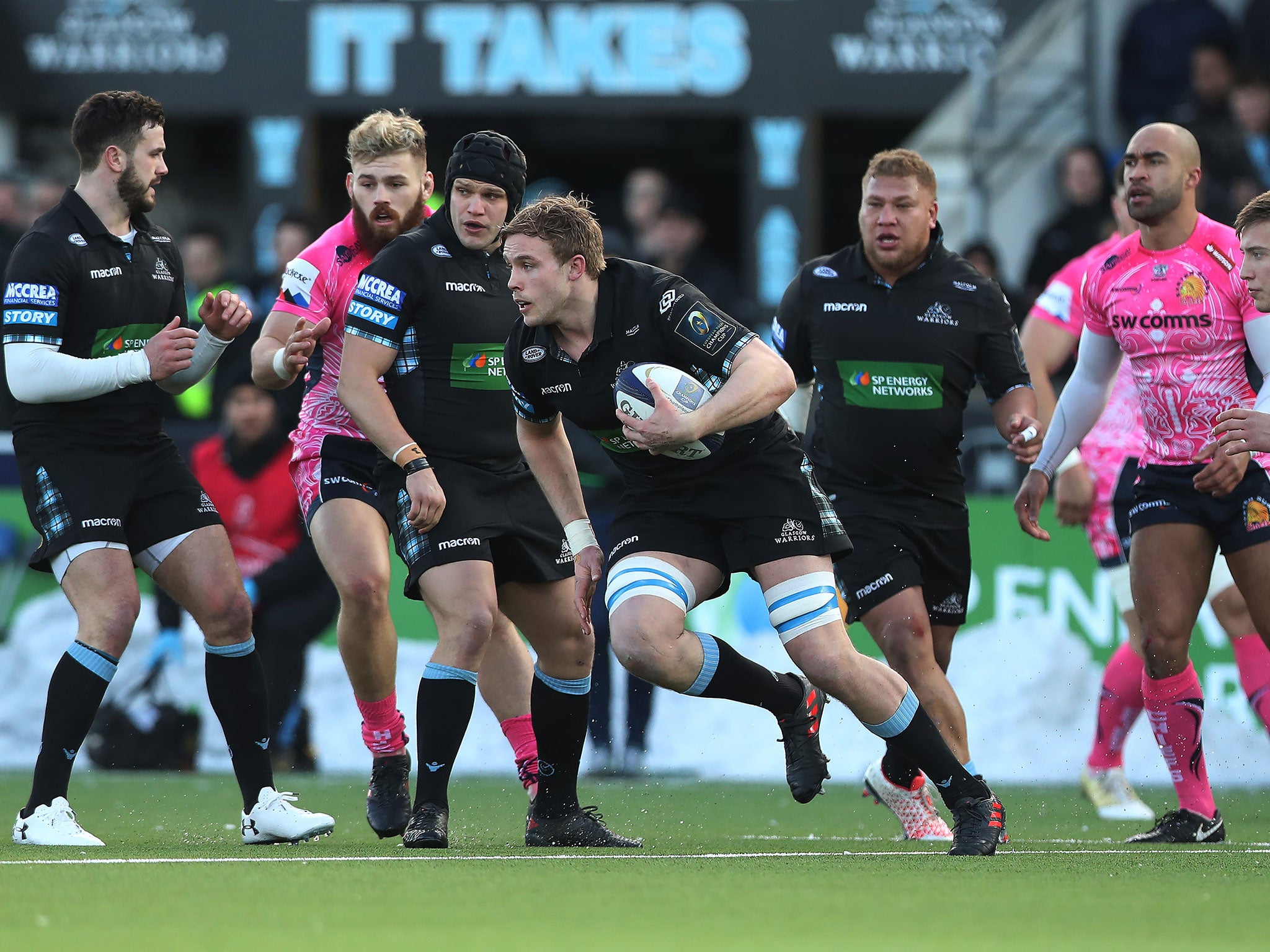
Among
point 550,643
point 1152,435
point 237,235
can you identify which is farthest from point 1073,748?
point 237,235

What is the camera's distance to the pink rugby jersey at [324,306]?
7.45 m

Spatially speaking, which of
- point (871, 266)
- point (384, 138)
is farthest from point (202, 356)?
point (871, 266)

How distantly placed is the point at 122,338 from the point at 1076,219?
803cm

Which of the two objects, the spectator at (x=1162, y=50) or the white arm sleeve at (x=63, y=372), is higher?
the spectator at (x=1162, y=50)

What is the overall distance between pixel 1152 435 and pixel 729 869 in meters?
2.61

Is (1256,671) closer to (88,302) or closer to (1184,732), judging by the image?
(1184,732)

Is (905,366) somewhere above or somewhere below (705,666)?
above

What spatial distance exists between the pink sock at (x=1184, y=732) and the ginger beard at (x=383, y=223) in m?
3.39

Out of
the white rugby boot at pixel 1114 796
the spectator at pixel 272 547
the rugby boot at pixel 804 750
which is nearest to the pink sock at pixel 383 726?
the rugby boot at pixel 804 750

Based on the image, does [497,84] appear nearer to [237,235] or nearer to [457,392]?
[237,235]

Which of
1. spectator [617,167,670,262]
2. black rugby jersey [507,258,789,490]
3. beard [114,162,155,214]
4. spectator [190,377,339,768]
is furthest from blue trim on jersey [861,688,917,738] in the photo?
spectator [617,167,670,262]

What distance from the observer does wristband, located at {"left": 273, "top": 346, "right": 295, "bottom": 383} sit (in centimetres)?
712

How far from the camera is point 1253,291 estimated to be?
22.6ft

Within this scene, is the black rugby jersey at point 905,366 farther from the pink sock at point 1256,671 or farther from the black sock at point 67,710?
the black sock at point 67,710
